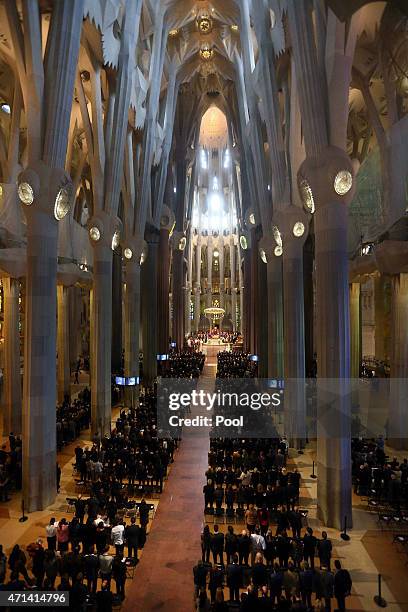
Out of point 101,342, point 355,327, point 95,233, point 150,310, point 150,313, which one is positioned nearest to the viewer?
point 95,233

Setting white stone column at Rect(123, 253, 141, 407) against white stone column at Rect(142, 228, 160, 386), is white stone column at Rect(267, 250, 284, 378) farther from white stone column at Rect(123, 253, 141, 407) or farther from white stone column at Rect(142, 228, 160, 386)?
white stone column at Rect(142, 228, 160, 386)

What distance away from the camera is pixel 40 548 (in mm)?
7496

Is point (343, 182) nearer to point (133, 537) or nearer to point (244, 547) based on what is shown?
point (244, 547)

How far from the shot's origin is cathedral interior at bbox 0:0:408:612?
7828 mm

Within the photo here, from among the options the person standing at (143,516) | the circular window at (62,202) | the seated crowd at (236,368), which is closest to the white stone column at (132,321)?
the seated crowd at (236,368)

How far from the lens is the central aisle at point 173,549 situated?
7.27 meters

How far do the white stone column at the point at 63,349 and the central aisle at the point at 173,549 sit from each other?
12.5 metres

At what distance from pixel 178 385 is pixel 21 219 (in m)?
11.7

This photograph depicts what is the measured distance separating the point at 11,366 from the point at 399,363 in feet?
53.7

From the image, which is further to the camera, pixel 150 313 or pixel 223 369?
pixel 150 313

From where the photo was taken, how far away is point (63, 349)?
25.2 metres

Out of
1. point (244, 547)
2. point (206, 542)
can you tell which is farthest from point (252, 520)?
point (206, 542)

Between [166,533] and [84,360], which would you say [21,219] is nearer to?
[166,533]

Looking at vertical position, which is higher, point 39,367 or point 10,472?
point 39,367
